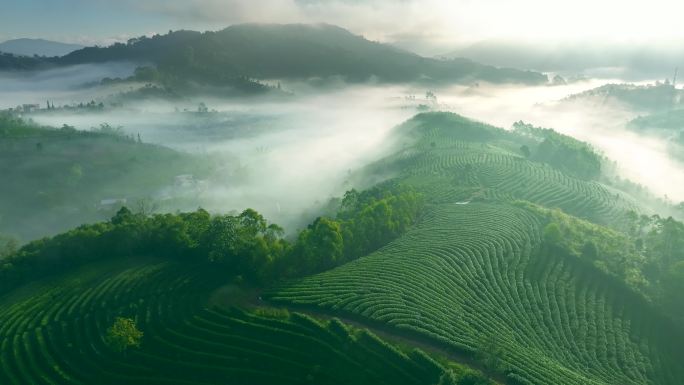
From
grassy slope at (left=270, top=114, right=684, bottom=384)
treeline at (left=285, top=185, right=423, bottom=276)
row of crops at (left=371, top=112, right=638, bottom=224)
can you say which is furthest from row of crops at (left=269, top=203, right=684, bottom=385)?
row of crops at (left=371, top=112, right=638, bottom=224)

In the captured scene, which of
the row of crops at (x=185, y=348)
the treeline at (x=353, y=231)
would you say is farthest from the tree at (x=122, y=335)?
the treeline at (x=353, y=231)

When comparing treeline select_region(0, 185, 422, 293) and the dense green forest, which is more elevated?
treeline select_region(0, 185, 422, 293)

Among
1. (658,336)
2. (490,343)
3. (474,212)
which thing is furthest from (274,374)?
(474,212)

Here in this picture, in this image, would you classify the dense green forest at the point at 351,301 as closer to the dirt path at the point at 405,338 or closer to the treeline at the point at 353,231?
the dirt path at the point at 405,338

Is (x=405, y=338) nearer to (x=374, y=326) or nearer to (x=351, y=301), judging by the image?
(x=374, y=326)

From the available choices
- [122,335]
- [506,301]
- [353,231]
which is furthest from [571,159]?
[122,335]

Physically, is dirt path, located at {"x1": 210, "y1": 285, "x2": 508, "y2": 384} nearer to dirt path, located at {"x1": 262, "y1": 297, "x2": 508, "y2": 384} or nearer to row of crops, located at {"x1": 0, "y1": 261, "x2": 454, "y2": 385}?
dirt path, located at {"x1": 262, "y1": 297, "x2": 508, "y2": 384}

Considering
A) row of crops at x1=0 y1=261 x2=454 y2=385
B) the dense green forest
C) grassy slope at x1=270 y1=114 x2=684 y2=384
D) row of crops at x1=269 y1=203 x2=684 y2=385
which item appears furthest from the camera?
grassy slope at x1=270 y1=114 x2=684 y2=384
